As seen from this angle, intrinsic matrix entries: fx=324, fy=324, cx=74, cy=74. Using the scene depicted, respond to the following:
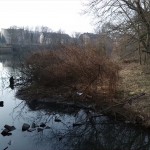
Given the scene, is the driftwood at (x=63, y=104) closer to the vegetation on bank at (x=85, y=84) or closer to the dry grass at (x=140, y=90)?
the vegetation on bank at (x=85, y=84)

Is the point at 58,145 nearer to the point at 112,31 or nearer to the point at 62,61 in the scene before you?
the point at 62,61

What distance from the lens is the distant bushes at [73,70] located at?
56.1 ft

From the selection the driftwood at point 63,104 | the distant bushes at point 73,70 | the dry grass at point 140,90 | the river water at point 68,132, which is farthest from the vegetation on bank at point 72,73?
the river water at point 68,132

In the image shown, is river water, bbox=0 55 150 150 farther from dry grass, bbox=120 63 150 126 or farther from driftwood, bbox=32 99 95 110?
dry grass, bbox=120 63 150 126

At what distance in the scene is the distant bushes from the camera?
1711cm

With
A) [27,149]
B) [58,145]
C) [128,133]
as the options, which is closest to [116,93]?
[128,133]

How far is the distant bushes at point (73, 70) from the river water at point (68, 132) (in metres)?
2.27

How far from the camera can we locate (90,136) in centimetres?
1272

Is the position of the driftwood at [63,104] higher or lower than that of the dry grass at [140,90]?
lower

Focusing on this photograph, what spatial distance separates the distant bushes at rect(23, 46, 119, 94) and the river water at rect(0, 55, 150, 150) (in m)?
2.27

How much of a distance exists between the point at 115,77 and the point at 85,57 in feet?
6.79

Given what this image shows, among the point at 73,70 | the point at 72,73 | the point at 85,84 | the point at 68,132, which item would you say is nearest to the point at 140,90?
the point at 85,84

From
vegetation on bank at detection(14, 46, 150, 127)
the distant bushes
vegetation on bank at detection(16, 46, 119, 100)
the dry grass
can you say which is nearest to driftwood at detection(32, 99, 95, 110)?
vegetation on bank at detection(14, 46, 150, 127)

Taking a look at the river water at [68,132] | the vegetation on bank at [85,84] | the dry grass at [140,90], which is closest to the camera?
the river water at [68,132]
